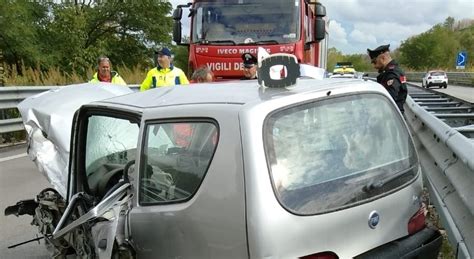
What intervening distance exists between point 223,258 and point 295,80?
102 centimetres

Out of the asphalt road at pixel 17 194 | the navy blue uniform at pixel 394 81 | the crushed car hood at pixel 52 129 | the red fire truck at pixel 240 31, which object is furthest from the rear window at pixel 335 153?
the red fire truck at pixel 240 31

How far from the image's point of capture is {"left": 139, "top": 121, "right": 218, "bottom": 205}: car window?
2.54 metres

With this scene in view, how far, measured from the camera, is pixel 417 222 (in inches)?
118

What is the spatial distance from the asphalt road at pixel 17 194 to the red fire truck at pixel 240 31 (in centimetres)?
372

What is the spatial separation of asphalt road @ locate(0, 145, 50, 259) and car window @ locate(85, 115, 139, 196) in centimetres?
128

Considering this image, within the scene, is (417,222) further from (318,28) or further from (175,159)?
(318,28)

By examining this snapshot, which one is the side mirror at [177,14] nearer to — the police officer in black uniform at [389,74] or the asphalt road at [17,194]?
the asphalt road at [17,194]

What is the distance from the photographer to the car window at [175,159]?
2.54 meters

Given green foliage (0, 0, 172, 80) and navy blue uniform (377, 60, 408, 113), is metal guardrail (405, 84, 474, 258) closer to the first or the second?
navy blue uniform (377, 60, 408, 113)

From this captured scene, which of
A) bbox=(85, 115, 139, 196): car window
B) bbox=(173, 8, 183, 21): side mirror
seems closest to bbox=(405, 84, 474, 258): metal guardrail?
bbox=(85, 115, 139, 196): car window

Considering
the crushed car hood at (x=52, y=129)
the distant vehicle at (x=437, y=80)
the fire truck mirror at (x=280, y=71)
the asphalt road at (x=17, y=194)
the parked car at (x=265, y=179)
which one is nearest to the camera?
the parked car at (x=265, y=179)

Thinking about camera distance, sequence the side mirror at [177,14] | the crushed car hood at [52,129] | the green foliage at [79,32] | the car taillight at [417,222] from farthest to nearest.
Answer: the green foliage at [79,32]
the side mirror at [177,14]
the crushed car hood at [52,129]
the car taillight at [417,222]

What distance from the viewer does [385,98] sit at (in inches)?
122

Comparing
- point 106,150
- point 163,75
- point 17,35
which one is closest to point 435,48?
point 17,35
